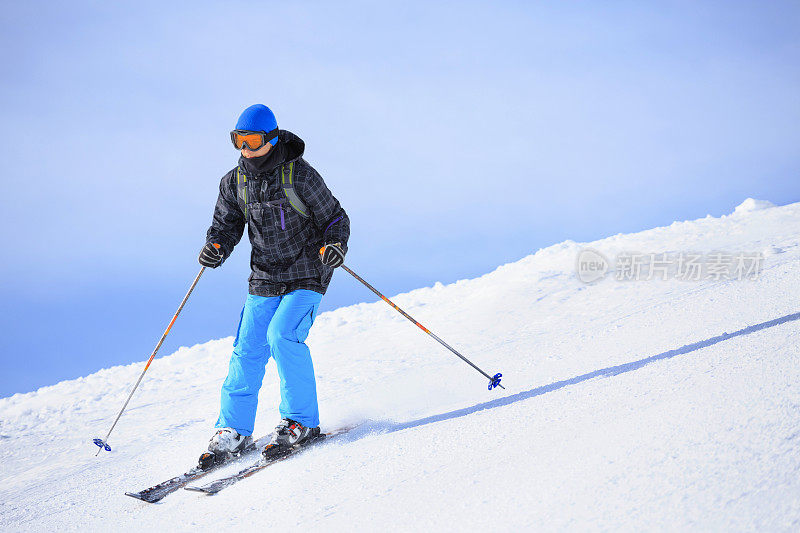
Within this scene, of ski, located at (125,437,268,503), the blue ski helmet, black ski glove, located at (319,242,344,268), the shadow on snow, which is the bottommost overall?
the shadow on snow

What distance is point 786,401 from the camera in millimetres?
2912

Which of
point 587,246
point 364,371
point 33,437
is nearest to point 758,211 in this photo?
point 587,246

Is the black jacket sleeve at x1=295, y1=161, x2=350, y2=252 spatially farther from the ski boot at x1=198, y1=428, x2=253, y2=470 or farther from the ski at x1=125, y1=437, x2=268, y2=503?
the ski at x1=125, y1=437, x2=268, y2=503

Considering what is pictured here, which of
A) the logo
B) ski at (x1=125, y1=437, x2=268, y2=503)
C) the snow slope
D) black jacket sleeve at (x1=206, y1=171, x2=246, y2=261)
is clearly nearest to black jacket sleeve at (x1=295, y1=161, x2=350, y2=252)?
black jacket sleeve at (x1=206, y1=171, x2=246, y2=261)

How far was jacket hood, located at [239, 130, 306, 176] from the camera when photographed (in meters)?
4.21

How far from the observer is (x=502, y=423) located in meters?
3.72

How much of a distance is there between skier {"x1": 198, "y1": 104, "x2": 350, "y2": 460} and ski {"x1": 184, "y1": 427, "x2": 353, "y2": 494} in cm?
5

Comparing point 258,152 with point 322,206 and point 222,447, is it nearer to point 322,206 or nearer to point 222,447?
point 322,206

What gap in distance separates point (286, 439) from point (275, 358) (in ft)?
1.76

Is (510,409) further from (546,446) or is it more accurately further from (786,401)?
(786,401)

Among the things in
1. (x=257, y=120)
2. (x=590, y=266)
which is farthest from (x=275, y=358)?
(x=590, y=266)

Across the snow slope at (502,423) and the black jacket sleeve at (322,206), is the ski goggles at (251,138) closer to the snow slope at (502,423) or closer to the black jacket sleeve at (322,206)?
the black jacket sleeve at (322,206)

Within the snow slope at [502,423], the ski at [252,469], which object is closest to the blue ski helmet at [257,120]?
the ski at [252,469]

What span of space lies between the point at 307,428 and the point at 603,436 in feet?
6.66
